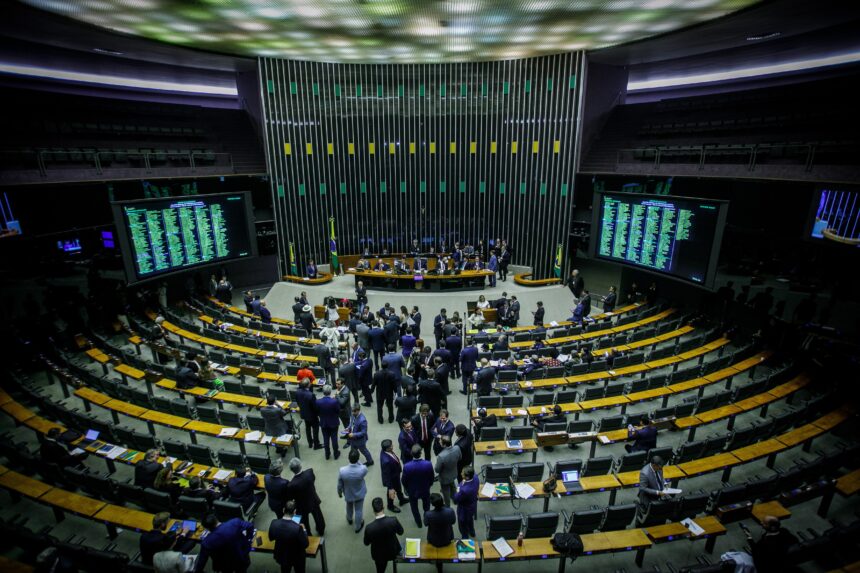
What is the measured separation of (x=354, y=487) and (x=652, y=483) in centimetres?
395

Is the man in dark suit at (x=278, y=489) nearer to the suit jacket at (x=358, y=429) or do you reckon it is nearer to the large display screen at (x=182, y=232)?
the suit jacket at (x=358, y=429)

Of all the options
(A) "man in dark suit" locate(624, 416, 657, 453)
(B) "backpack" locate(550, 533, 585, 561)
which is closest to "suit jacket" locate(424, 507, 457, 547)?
(B) "backpack" locate(550, 533, 585, 561)

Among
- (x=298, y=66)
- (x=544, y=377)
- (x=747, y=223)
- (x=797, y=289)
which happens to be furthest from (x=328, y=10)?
(x=797, y=289)

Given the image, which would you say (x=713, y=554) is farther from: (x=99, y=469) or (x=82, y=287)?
(x=82, y=287)

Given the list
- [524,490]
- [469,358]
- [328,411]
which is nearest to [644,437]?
[524,490]

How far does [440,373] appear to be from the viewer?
7895mm

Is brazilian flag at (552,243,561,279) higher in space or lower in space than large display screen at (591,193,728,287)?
lower

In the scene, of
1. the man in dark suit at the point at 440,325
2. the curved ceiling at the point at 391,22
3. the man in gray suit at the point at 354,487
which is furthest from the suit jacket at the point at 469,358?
the curved ceiling at the point at 391,22

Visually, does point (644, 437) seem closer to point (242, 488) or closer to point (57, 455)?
point (242, 488)

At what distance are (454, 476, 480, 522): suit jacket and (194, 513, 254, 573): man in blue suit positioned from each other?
97.7 inches

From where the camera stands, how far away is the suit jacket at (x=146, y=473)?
5.63 metres

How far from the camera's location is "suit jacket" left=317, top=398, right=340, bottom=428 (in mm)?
6758

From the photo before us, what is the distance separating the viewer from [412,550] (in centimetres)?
489

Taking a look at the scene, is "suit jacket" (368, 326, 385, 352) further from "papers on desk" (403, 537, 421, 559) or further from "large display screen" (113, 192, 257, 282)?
"large display screen" (113, 192, 257, 282)
